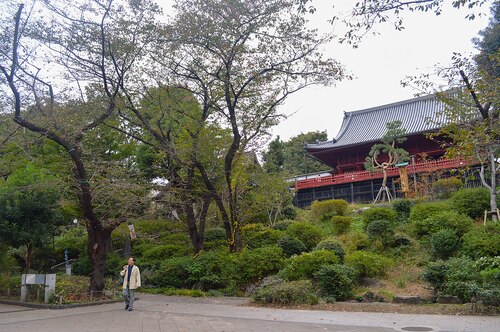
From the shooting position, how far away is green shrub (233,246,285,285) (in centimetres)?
1501

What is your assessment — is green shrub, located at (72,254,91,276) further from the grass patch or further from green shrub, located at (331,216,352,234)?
green shrub, located at (331,216,352,234)

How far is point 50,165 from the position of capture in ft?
53.1

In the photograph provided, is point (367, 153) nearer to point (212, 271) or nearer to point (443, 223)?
point (443, 223)

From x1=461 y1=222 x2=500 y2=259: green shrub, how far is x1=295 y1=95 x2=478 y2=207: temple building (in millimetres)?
8851

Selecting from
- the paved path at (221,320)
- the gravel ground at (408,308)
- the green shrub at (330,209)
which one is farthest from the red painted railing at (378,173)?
the paved path at (221,320)

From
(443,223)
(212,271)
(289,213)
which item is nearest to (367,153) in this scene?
(289,213)

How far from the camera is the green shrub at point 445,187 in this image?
20.2 metres

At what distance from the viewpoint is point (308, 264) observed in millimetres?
13531

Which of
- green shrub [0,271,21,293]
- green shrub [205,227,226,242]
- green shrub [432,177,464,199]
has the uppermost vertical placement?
green shrub [432,177,464,199]

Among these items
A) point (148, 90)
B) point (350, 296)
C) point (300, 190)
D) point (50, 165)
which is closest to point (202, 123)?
point (148, 90)

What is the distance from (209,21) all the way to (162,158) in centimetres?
668

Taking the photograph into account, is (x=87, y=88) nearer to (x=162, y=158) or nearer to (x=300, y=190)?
(x=162, y=158)

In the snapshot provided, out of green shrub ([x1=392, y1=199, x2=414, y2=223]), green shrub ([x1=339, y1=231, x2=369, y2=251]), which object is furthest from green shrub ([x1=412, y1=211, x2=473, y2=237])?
green shrub ([x1=392, y1=199, x2=414, y2=223])

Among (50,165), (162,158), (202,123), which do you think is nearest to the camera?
(50,165)
